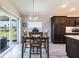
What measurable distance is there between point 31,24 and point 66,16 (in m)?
3.14

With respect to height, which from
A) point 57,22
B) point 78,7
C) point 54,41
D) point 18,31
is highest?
point 78,7

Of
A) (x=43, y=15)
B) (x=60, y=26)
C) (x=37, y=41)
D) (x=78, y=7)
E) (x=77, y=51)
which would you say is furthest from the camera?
(x=43, y=15)

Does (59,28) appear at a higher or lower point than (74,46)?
higher

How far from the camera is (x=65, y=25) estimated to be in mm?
11062

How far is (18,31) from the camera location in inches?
438

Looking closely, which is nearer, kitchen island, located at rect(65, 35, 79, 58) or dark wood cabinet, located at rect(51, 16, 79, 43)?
kitchen island, located at rect(65, 35, 79, 58)

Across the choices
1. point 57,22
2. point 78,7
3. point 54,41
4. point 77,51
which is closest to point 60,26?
point 57,22

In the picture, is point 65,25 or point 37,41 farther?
point 65,25

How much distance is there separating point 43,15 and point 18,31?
2630 millimetres

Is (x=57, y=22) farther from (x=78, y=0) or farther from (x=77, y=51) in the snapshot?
(x=77, y=51)

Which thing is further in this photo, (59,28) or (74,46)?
(59,28)

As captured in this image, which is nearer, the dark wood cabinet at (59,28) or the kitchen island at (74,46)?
the kitchen island at (74,46)

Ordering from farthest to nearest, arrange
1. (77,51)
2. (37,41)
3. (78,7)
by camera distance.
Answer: (78,7), (37,41), (77,51)

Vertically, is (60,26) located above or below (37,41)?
above
